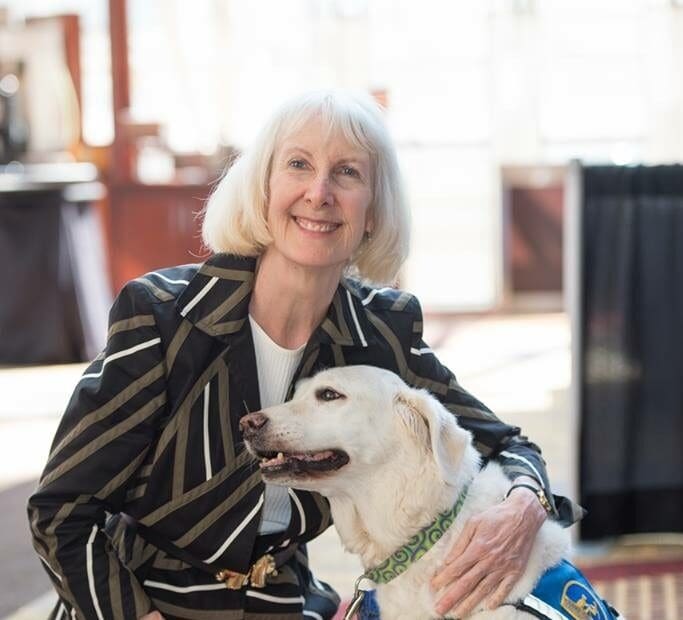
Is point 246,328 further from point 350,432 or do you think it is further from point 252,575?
point 252,575

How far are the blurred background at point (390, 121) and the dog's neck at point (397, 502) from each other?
4.61m

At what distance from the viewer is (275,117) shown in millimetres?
2246

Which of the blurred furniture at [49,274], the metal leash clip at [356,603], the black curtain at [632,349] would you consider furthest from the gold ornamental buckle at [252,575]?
the blurred furniture at [49,274]

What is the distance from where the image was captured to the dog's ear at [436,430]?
2.05m

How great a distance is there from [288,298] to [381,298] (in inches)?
8.9

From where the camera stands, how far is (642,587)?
11.8ft

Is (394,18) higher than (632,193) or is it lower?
higher

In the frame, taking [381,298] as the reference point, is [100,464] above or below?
below

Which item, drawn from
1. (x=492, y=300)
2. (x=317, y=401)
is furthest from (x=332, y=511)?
(x=492, y=300)

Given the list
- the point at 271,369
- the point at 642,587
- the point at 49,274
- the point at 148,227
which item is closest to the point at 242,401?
the point at 271,369

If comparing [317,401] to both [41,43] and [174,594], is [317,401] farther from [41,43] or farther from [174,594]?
[41,43]

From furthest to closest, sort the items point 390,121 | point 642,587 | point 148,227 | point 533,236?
point 533,236 < point 148,227 < point 390,121 < point 642,587

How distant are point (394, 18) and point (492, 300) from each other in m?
2.48

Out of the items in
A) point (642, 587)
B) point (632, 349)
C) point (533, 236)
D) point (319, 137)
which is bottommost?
point (642, 587)
